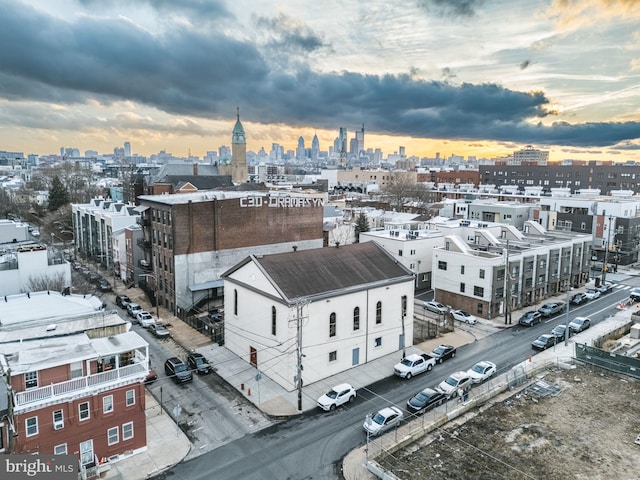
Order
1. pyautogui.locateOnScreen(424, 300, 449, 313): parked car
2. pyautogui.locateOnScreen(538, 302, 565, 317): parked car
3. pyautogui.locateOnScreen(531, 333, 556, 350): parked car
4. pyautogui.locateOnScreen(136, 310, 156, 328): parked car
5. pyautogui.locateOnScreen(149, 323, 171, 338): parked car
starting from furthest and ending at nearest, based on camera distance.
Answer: pyautogui.locateOnScreen(538, 302, 565, 317): parked car < pyautogui.locateOnScreen(424, 300, 449, 313): parked car < pyautogui.locateOnScreen(136, 310, 156, 328): parked car < pyautogui.locateOnScreen(149, 323, 171, 338): parked car < pyautogui.locateOnScreen(531, 333, 556, 350): parked car

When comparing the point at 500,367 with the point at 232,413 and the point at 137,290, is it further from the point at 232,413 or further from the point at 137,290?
the point at 137,290

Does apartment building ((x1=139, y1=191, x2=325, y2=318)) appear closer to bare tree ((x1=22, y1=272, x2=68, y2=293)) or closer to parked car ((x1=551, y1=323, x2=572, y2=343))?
bare tree ((x1=22, y1=272, x2=68, y2=293))

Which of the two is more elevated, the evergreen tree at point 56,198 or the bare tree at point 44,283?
the evergreen tree at point 56,198

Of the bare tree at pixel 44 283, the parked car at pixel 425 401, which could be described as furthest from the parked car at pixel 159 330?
the parked car at pixel 425 401

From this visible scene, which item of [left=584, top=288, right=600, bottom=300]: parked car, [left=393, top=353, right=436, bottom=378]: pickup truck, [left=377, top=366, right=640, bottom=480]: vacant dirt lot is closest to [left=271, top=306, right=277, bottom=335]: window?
[left=393, top=353, right=436, bottom=378]: pickup truck

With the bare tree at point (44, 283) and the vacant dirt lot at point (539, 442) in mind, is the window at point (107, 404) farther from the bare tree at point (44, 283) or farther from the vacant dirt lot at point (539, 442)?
the bare tree at point (44, 283)

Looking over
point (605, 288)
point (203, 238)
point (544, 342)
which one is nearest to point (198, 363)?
point (203, 238)
